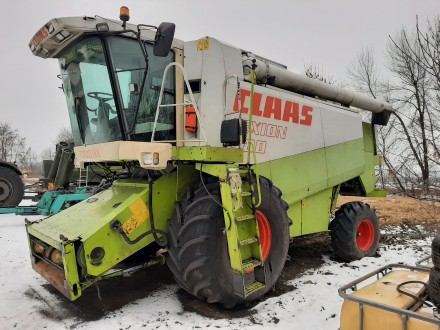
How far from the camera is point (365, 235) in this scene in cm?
586

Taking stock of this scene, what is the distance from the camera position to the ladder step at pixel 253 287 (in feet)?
10.9

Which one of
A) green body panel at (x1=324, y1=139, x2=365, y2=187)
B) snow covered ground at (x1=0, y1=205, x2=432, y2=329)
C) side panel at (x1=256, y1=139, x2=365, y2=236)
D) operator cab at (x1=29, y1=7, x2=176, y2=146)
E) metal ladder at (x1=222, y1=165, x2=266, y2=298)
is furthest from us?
green body panel at (x1=324, y1=139, x2=365, y2=187)

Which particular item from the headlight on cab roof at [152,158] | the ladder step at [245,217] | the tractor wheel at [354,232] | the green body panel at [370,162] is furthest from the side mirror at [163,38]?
the green body panel at [370,162]

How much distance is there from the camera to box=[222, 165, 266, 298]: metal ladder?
3.29 m

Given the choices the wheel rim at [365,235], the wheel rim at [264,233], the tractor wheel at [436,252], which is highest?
the tractor wheel at [436,252]

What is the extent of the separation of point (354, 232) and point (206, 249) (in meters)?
3.03

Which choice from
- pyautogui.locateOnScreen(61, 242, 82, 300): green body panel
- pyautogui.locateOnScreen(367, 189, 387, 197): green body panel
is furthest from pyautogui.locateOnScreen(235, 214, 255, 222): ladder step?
pyautogui.locateOnScreen(367, 189, 387, 197): green body panel

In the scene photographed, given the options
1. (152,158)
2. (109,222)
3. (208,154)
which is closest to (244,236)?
(208,154)

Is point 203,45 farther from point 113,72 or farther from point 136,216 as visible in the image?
point 136,216

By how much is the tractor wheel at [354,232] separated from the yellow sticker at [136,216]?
317 centimetres

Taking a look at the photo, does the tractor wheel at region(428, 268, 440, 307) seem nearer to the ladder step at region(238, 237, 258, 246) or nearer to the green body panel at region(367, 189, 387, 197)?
the ladder step at region(238, 237, 258, 246)

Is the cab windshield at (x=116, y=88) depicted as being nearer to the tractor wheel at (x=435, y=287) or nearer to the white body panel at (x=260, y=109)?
the white body panel at (x=260, y=109)

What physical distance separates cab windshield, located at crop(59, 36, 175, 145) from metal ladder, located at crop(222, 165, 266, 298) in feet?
3.47

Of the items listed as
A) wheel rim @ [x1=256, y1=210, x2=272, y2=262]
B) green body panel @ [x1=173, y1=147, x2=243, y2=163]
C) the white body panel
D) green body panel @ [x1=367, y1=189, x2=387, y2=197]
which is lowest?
green body panel @ [x1=367, y1=189, x2=387, y2=197]
